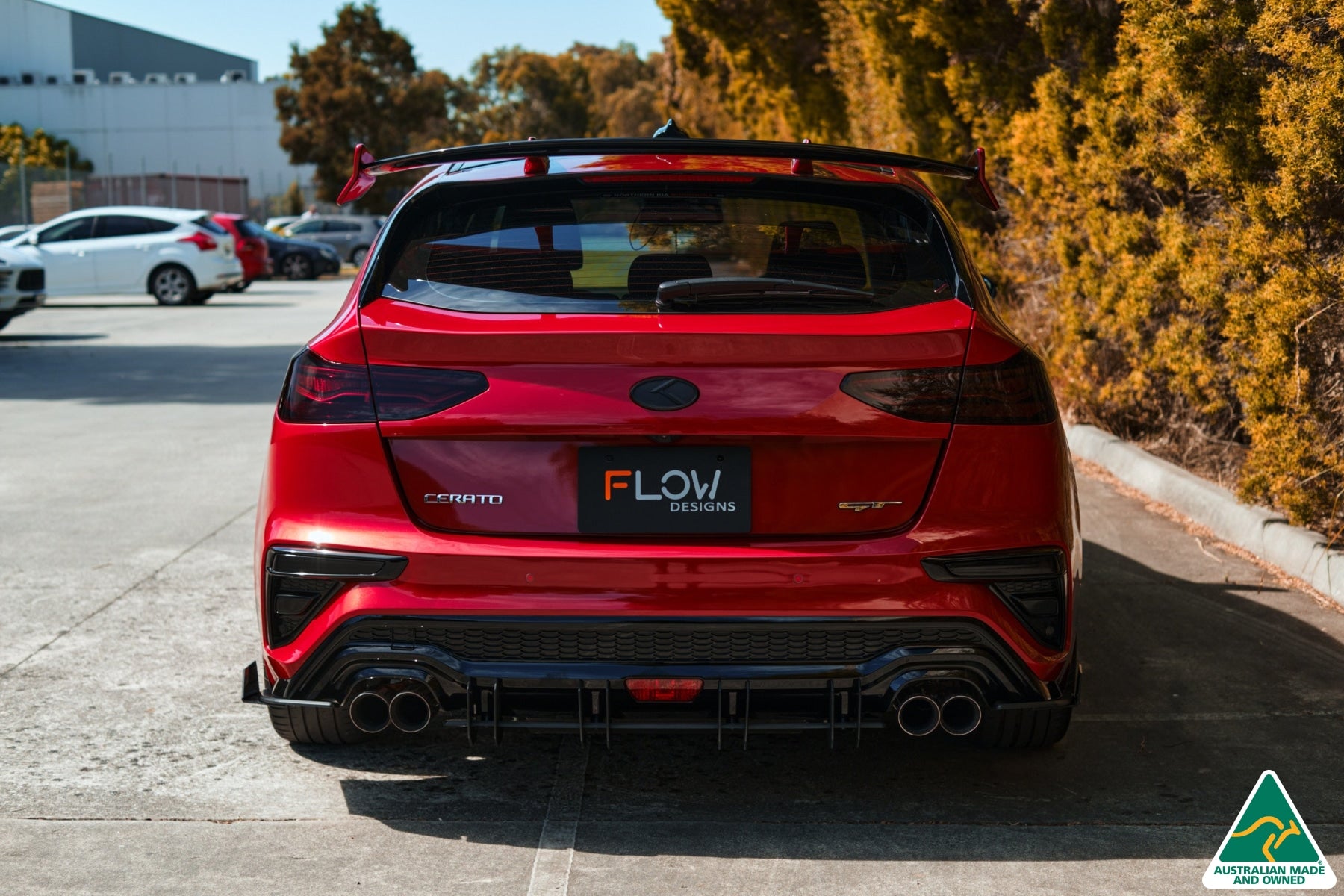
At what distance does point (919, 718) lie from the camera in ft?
11.6

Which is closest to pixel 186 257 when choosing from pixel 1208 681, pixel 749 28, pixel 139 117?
pixel 749 28

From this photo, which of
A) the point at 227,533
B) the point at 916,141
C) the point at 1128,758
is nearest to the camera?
the point at 1128,758

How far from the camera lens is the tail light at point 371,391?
344 cm

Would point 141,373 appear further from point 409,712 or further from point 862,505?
point 862,505

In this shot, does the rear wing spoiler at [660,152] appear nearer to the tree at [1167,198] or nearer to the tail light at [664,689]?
the tail light at [664,689]

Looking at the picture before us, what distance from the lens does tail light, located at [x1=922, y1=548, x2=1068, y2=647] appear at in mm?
3430

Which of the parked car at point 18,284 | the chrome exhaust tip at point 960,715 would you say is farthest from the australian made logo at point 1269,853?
the parked car at point 18,284

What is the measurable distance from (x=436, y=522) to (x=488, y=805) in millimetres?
860

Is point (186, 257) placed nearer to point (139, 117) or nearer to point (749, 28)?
point (749, 28)

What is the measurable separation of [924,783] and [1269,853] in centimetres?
89

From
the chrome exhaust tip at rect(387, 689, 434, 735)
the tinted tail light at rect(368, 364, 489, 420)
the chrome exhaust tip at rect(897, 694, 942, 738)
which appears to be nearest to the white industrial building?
the tinted tail light at rect(368, 364, 489, 420)

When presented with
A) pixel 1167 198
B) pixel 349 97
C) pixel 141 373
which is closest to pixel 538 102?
pixel 349 97

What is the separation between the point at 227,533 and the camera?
725cm

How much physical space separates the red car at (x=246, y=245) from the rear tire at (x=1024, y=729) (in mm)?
25497
